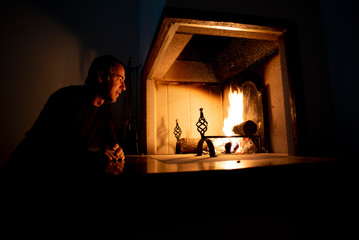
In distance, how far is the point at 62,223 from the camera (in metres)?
0.73

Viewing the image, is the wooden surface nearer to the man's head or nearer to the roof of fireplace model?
the man's head

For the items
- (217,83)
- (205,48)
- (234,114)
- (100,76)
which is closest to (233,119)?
(234,114)

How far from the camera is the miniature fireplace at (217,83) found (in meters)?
1.49

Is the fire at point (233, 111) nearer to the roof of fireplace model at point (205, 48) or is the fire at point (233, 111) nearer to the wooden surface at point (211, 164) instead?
the roof of fireplace model at point (205, 48)

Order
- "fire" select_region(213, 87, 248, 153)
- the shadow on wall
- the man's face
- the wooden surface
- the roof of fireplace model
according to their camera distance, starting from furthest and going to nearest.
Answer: the shadow on wall, "fire" select_region(213, 87, 248, 153), the man's face, the roof of fireplace model, the wooden surface

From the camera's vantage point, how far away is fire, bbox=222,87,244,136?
2.47 m

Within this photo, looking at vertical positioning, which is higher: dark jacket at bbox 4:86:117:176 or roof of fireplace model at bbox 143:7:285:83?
roof of fireplace model at bbox 143:7:285:83

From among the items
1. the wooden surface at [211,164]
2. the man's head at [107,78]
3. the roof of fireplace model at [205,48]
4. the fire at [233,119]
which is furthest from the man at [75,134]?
the fire at [233,119]

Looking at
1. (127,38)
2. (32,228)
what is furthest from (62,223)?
(127,38)

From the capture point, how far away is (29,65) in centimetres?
273

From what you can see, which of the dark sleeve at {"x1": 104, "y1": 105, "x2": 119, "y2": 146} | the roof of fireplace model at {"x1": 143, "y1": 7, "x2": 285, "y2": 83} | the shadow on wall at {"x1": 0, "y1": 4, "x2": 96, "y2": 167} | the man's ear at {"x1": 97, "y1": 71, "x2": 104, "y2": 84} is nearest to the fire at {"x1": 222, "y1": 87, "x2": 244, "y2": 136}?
the roof of fireplace model at {"x1": 143, "y1": 7, "x2": 285, "y2": 83}

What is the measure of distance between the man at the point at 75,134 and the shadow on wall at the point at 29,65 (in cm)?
150

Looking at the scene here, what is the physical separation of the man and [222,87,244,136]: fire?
1477 mm

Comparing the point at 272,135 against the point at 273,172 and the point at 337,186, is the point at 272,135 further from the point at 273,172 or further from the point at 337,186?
the point at 273,172
